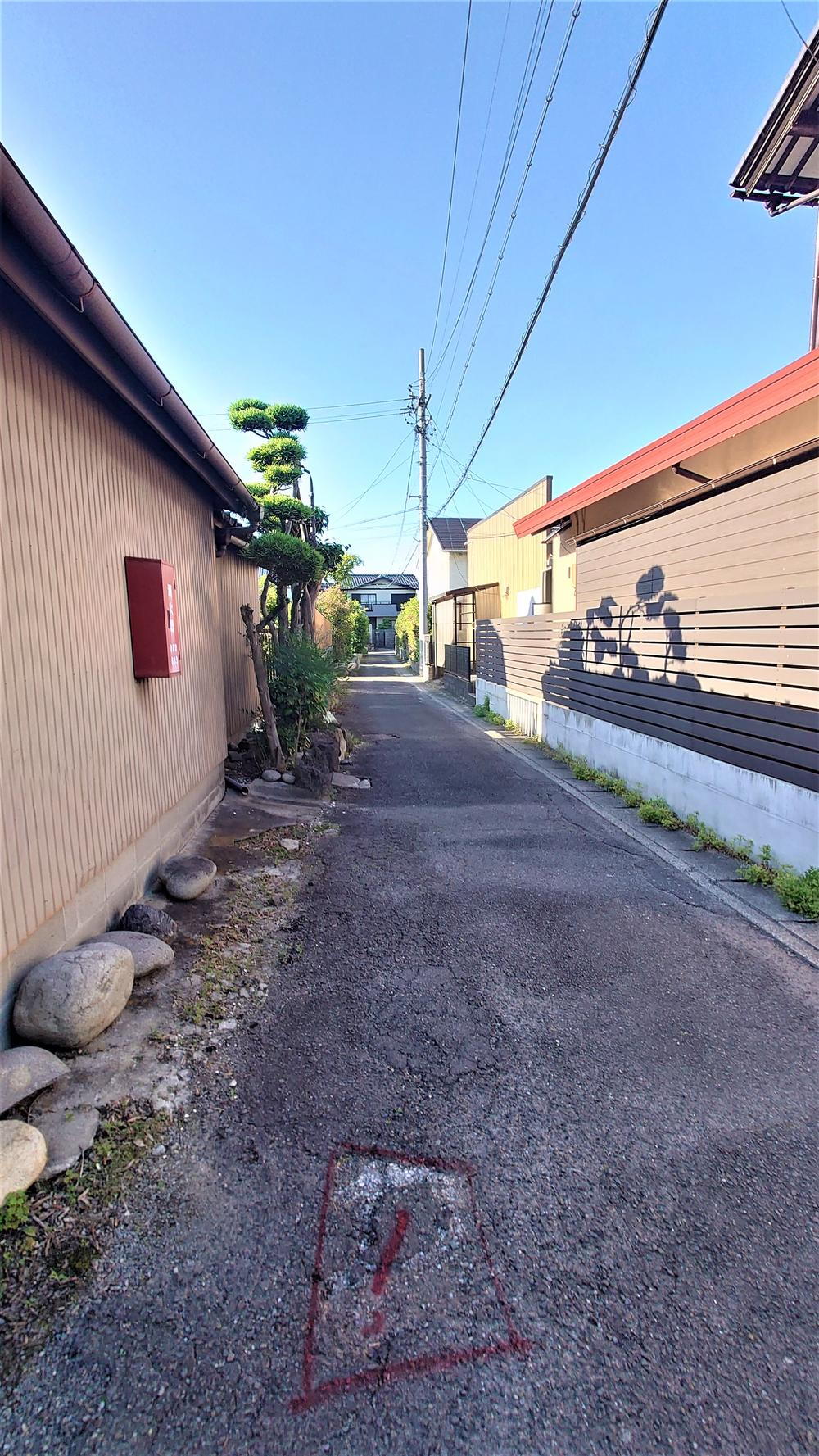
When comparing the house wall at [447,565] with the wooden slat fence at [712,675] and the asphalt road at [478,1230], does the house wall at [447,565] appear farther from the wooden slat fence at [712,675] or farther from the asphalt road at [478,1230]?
the asphalt road at [478,1230]

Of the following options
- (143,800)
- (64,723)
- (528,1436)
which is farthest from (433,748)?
(528,1436)

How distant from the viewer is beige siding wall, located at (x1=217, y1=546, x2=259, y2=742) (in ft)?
24.2

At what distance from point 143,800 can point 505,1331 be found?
3202mm

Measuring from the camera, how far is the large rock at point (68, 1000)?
239 cm

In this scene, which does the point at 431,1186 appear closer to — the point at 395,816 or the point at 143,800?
the point at 143,800

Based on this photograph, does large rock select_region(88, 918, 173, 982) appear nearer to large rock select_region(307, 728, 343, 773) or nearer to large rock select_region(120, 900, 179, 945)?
large rock select_region(120, 900, 179, 945)

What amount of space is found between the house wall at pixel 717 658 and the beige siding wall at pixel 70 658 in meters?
3.96

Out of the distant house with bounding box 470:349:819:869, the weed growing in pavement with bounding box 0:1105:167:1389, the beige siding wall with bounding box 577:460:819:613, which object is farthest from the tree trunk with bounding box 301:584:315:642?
the weed growing in pavement with bounding box 0:1105:167:1389

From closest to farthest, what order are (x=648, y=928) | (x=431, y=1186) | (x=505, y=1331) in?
(x=505, y=1331)
(x=431, y=1186)
(x=648, y=928)

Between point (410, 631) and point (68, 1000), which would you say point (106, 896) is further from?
point (410, 631)

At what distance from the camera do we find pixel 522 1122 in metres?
2.22

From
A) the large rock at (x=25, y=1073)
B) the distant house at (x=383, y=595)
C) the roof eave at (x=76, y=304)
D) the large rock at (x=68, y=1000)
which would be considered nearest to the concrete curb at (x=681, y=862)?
the large rock at (x=68, y=1000)

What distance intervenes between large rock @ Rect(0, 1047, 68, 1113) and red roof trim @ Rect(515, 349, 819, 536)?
17.9ft

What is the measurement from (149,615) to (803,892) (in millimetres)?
4129
